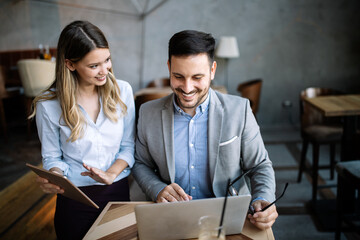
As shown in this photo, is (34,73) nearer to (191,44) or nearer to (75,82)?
(75,82)

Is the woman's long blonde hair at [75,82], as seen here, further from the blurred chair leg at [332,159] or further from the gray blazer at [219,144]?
the blurred chair leg at [332,159]

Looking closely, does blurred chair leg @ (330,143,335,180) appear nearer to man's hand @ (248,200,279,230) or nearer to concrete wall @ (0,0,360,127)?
concrete wall @ (0,0,360,127)

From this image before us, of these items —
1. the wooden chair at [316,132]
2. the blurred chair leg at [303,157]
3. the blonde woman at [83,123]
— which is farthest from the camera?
the blurred chair leg at [303,157]

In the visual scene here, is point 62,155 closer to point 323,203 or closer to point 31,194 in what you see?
point 31,194

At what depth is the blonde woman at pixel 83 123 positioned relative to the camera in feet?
4.72

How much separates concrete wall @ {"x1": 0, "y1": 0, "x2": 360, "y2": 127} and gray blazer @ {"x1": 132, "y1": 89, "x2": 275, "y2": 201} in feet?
11.8

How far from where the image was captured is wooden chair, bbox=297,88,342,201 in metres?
2.88

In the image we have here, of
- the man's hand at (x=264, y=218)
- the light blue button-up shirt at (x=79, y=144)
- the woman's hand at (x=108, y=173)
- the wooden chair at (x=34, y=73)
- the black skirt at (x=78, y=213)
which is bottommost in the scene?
the black skirt at (x=78, y=213)

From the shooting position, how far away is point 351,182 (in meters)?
1.95

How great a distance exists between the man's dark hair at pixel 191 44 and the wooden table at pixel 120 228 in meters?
0.70

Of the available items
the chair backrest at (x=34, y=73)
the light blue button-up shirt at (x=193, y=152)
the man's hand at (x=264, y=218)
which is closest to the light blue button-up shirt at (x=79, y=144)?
the light blue button-up shirt at (x=193, y=152)

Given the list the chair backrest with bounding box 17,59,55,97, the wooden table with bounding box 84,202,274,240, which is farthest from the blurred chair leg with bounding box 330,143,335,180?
the chair backrest with bounding box 17,59,55,97

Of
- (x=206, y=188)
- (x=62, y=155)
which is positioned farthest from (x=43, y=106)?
(x=206, y=188)

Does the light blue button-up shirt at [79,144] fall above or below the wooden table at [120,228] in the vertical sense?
above
